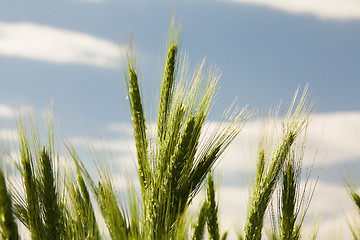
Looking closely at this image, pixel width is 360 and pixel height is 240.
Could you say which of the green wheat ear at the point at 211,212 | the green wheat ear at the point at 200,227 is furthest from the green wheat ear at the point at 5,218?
the green wheat ear at the point at 211,212

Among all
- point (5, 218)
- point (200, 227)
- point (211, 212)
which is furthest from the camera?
point (211, 212)

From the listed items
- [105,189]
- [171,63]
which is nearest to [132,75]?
[171,63]

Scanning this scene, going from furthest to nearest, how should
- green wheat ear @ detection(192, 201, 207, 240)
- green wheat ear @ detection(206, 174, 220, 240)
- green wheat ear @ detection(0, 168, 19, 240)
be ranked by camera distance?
1. green wheat ear @ detection(206, 174, 220, 240)
2. green wheat ear @ detection(192, 201, 207, 240)
3. green wheat ear @ detection(0, 168, 19, 240)

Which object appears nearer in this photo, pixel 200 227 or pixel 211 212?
pixel 200 227

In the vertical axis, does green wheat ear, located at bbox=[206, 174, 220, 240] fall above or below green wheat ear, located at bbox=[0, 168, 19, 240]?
above

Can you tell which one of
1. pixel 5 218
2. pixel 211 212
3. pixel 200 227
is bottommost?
pixel 5 218

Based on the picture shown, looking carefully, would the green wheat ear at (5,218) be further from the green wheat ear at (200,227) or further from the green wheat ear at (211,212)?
the green wheat ear at (211,212)

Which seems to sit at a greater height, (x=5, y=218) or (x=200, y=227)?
(x=200, y=227)

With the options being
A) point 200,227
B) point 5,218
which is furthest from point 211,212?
point 5,218

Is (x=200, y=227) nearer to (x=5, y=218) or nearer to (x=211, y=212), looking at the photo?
(x=211, y=212)

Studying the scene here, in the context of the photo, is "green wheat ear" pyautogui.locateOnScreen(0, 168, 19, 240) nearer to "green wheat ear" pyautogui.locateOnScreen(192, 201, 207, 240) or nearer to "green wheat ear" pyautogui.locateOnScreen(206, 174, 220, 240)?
"green wheat ear" pyautogui.locateOnScreen(192, 201, 207, 240)

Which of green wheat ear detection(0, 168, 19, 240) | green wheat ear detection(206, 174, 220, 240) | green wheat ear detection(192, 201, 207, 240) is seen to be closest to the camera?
green wheat ear detection(0, 168, 19, 240)

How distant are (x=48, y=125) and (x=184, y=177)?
86 centimetres

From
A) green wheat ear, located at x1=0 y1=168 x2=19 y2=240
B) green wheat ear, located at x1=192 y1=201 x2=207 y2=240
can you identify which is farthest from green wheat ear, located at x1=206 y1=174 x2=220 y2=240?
green wheat ear, located at x1=0 y1=168 x2=19 y2=240
